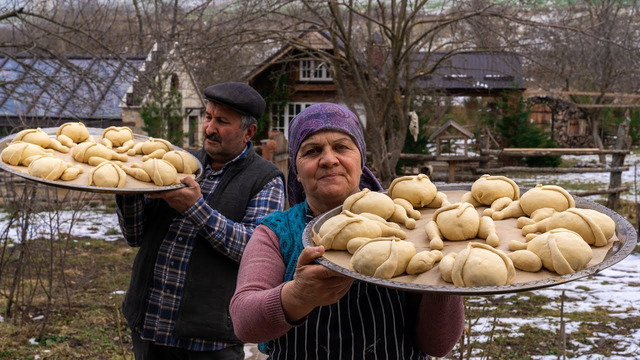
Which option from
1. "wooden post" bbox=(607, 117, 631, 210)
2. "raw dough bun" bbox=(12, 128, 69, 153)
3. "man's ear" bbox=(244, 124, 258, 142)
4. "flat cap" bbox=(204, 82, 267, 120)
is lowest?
"wooden post" bbox=(607, 117, 631, 210)

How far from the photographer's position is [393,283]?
1.30 m

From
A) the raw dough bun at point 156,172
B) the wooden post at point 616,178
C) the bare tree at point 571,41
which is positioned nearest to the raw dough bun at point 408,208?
the raw dough bun at point 156,172

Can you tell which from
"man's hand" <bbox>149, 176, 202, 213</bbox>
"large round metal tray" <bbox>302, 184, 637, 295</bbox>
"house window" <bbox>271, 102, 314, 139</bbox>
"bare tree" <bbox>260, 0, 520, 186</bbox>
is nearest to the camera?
"large round metal tray" <bbox>302, 184, 637, 295</bbox>

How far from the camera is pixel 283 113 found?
1923 centimetres

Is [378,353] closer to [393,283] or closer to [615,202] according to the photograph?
[393,283]

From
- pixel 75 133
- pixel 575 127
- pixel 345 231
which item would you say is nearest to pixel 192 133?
pixel 75 133

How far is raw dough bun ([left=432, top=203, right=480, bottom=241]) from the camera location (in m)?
1.50

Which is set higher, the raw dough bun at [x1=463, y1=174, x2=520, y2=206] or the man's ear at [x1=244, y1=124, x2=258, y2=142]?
the man's ear at [x1=244, y1=124, x2=258, y2=142]

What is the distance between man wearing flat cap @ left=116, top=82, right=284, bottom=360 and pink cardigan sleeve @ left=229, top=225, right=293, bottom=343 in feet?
2.77

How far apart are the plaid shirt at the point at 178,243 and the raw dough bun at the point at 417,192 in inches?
41.9

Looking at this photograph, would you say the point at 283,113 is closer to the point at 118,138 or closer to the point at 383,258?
the point at 118,138

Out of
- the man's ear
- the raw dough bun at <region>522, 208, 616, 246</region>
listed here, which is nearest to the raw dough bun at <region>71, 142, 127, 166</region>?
the man's ear

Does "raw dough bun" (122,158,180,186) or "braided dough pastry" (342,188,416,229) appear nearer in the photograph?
"braided dough pastry" (342,188,416,229)

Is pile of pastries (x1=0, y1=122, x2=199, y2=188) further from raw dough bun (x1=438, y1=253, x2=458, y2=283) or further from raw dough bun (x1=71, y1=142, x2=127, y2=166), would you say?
raw dough bun (x1=438, y1=253, x2=458, y2=283)
